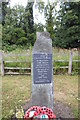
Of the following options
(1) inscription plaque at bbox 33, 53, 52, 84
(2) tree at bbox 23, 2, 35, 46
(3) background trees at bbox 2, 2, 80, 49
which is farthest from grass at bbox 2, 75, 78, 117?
(2) tree at bbox 23, 2, 35, 46

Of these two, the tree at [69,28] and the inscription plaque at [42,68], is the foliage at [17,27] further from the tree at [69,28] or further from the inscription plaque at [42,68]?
the inscription plaque at [42,68]

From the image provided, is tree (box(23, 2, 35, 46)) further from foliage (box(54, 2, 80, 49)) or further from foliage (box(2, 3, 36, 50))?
foliage (box(54, 2, 80, 49))

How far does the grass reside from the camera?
10.2 feet

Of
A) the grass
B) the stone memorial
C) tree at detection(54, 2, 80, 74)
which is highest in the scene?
tree at detection(54, 2, 80, 74)

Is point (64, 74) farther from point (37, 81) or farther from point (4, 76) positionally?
point (37, 81)

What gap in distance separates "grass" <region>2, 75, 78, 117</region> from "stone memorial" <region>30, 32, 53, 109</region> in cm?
67

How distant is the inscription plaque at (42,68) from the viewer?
8.79 ft

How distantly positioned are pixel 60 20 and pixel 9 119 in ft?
32.9

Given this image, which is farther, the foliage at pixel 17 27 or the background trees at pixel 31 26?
the foliage at pixel 17 27

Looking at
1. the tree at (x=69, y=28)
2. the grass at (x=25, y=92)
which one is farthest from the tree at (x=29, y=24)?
the grass at (x=25, y=92)

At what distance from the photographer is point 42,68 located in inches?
106

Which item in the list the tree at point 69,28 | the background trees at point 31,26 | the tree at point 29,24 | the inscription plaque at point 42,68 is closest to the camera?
the inscription plaque at point 42,68

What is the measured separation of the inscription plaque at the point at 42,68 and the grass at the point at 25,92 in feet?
3.13

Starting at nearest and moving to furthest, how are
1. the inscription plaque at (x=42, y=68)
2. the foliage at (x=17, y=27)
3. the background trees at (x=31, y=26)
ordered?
1. the inscription plaque at (x=42, y=68)
2. the background trees at (x=31, y=26)
3. the foliage at (x=17, y=27)
